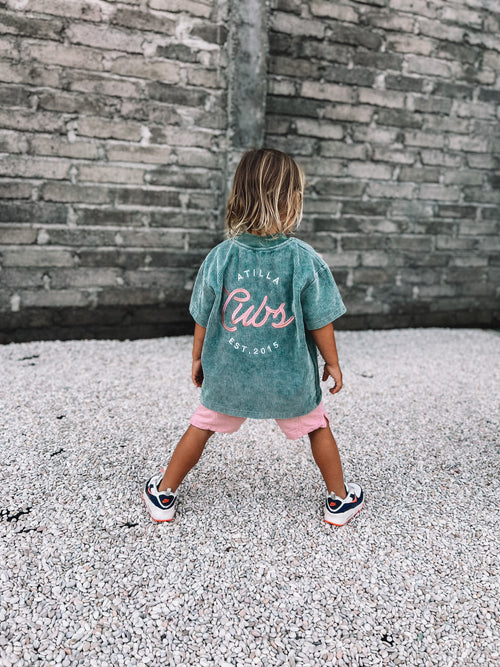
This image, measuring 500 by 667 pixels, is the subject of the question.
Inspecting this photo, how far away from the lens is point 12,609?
1353 mm

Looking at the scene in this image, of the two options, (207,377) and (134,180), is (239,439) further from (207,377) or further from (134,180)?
(134,180)

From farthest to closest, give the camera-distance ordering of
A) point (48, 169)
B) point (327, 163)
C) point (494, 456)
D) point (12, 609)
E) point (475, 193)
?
point (475, 193)
point (327, 163)
point (48, 169)
point (494, 456)
point (12, 609)

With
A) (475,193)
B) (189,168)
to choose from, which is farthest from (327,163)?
(475,193)

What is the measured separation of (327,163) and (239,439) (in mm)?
2773

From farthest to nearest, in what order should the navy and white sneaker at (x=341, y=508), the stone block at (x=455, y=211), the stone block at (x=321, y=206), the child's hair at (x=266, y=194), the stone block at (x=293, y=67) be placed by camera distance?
the stone block at (x=455, y=211), the stone block at (x=321, y=206), the stone block at (x=293, y=67), the navy and white sneaker at (x=341, y=508), the child's hair at (x=266, y=194)

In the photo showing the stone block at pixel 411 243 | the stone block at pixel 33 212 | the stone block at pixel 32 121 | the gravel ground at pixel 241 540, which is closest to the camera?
the gravel ground at pixel 241 540

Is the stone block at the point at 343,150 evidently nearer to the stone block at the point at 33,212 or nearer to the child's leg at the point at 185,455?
the stone block at the point at 33,212

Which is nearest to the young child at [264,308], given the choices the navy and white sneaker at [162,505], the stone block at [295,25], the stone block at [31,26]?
the navy and white sneaker at [162,505]

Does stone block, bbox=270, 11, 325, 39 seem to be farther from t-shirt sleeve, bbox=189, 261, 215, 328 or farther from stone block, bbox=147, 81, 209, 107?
t-shirt sleeve, bbox=189, 261, 215, 328

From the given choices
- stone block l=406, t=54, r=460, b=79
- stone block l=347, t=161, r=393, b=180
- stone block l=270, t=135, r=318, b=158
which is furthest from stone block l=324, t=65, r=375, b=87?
stone block l=347, t=161, r=393, b=180

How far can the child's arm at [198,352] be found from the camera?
173 centimetres

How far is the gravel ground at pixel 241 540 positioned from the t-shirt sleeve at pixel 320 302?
76 cm

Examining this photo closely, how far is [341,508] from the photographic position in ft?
5.95

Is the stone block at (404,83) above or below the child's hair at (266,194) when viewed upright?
above
